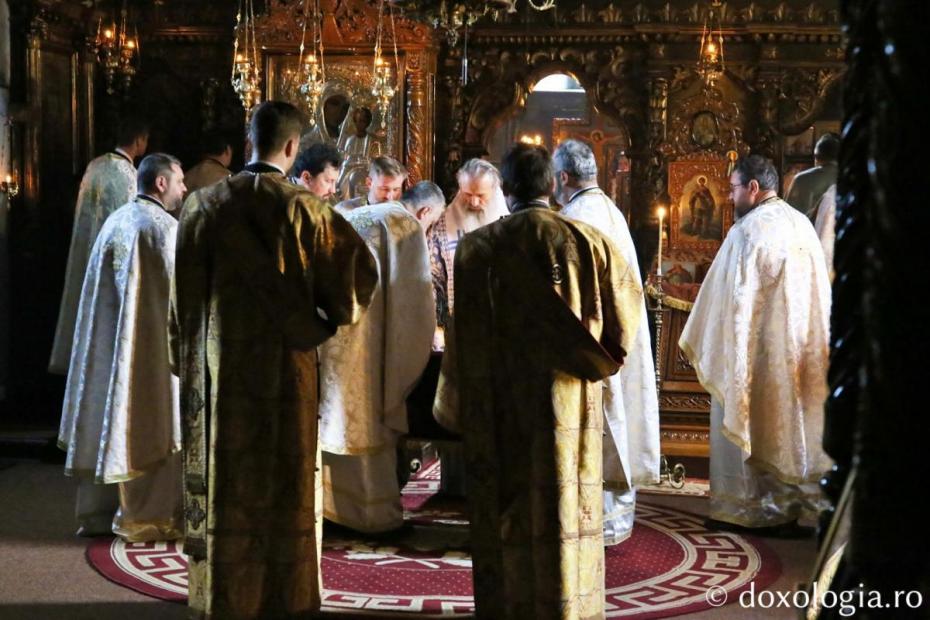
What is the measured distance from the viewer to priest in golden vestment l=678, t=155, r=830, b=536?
5.67 metres

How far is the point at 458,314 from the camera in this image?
4.03m

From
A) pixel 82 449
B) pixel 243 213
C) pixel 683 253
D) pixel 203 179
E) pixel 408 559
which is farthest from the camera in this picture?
pixel 683 253

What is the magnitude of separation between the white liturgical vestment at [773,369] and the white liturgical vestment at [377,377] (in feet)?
4.99

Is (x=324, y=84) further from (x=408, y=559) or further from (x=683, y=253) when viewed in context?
(x=408, y=559)

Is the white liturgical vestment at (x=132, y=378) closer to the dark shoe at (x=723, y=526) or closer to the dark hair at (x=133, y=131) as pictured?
the dark hair at (x=133, y=131)

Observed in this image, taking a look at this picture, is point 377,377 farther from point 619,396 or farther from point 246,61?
point 246,61

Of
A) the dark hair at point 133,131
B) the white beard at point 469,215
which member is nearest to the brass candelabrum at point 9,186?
the dark hair at point 133,131

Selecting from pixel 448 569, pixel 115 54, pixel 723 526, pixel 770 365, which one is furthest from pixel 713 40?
pixel 448 569

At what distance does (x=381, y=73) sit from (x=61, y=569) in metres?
5.52

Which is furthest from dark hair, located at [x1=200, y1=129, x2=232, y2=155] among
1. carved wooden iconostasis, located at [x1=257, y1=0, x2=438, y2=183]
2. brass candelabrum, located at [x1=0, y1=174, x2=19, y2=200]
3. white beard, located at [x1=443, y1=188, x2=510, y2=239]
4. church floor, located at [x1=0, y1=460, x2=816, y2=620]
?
church floor, located at [x1=0, y1=460, x2=816, y2=620]

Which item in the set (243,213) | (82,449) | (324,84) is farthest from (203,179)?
(243,213)

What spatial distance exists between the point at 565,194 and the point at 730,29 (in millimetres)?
4722

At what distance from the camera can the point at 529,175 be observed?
4020mm

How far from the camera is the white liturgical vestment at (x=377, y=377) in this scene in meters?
5.34
